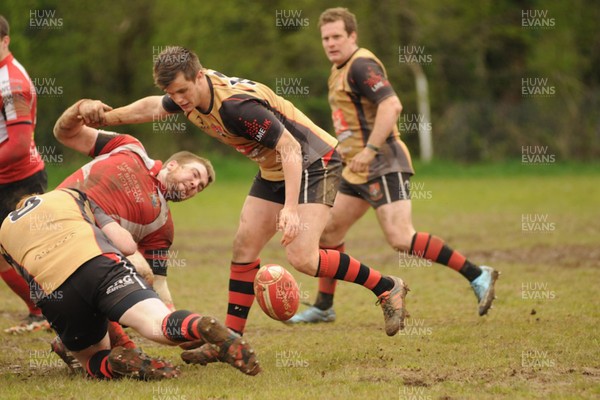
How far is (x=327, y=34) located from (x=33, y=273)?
3285mm

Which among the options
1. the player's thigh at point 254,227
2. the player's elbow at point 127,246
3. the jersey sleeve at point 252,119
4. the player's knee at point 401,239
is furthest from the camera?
the player's knee at point 401,239

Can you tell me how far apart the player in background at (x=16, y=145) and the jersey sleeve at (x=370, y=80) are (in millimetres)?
2592

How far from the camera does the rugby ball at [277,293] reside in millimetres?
5422

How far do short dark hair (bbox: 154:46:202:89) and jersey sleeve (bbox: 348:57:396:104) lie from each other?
2.08 meters

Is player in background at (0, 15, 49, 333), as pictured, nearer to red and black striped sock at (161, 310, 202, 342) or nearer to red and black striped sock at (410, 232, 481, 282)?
red and black striped sock at (161, 310, 202, 342)

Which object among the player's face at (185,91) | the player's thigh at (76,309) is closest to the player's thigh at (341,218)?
the player's face at (185,91)

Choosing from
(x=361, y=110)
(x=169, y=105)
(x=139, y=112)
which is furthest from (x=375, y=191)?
(x=139, y=112)

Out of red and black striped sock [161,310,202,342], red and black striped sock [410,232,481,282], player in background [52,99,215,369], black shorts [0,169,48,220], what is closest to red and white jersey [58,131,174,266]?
player in background [52,99,215,369]

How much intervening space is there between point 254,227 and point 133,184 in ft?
3.12

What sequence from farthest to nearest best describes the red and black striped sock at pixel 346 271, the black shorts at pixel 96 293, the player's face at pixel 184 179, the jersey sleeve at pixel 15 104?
1. the jersey sleeve at pixel 15 104
2. the red and black striped sock at pixel 346 271
3. the player's face at pixel 184 179
4. the black shorts at pixel 96 293

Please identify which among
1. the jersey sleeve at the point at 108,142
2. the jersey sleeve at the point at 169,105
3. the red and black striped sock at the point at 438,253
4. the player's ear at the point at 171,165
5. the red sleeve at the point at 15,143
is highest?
the jersey sleeve at the point at 169,105

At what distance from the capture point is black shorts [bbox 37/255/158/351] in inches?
187

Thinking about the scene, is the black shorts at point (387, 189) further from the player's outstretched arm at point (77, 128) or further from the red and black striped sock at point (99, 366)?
the red and black striped sock at point (99, 366)

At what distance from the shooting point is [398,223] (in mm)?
7000
